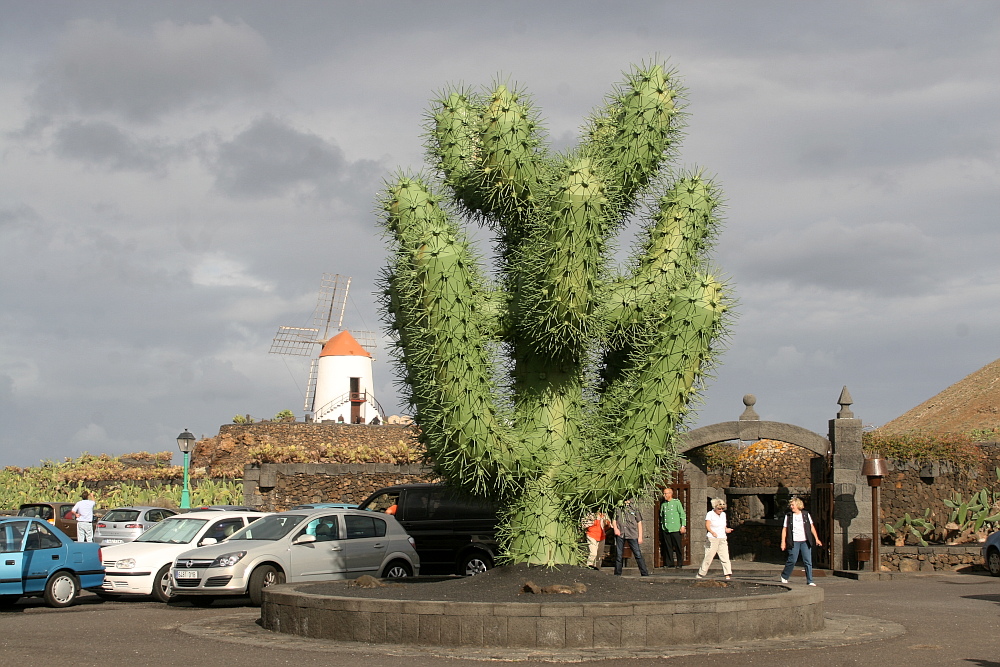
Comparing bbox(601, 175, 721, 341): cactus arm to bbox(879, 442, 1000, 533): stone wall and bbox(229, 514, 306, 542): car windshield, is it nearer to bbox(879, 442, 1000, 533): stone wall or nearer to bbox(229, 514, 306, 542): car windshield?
bbox(229, 514, 306, 542): car windshield

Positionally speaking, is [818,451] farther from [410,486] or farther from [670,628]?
[670,628]

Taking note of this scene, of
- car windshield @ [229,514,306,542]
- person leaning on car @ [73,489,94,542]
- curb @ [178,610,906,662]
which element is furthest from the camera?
person leaning on car @ [73,489,94,542]

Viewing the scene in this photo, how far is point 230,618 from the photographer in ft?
46.8

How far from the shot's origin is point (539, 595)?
1171 cm

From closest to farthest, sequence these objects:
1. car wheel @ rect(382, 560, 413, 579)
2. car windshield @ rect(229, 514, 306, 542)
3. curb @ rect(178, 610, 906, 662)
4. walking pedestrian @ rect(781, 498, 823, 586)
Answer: curb @ rect(178, 610, 906, 662)
car windshield @ rect(229, 514, 306, 542)
walking pedestrian @ rect(781, 498, 823, 586)
car wheel @ rect(382, 560, 413, 579)

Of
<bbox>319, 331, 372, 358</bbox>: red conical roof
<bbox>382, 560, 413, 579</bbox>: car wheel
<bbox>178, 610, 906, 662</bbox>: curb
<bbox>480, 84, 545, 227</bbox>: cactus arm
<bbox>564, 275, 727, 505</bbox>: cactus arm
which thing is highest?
<bbox>319, 331, 372, 358</bbox>: red conical roof

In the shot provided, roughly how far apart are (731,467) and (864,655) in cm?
1783

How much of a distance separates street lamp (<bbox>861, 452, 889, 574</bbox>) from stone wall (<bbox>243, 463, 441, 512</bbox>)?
1283cm

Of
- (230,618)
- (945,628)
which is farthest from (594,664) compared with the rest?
(230,618)

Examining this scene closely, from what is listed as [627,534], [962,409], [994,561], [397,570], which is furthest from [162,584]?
[962,409]

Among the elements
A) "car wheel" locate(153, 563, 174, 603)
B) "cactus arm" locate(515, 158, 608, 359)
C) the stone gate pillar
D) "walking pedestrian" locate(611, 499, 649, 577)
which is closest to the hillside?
the stone gate pillar

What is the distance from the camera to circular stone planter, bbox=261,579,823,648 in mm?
10758

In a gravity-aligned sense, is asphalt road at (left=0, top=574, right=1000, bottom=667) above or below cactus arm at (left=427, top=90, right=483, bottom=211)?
below

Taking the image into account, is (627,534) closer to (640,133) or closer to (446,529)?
(446,529)
